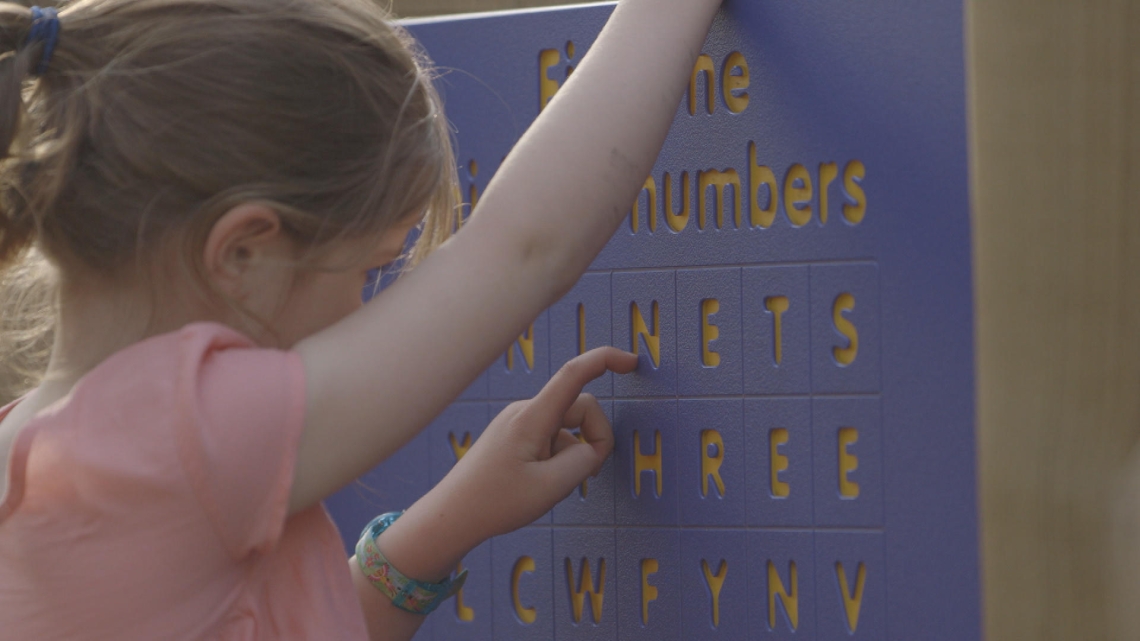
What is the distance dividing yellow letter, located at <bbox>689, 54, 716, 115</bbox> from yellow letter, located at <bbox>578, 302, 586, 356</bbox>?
18 cm

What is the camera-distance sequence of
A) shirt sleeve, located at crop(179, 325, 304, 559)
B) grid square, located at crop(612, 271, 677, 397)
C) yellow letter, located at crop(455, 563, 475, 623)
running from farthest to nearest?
yellow letter, located at crop(455, 563, 475, 623)
grid square, located at crop(612, 271, 677, 397)
shirt sleeve, located at crop(179, 325, 304, 559)

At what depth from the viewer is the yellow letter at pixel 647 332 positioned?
0.93 meters

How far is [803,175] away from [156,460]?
502 mm

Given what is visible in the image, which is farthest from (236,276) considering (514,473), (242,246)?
(514,473)

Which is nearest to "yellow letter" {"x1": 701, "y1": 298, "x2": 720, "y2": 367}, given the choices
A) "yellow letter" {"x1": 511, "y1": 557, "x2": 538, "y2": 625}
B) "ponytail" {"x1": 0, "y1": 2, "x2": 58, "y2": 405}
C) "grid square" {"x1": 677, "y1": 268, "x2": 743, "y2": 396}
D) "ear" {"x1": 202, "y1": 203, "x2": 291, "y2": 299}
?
"grid square" {"x1": 677, "y1": 268, "x2": 743, "y2": 396}

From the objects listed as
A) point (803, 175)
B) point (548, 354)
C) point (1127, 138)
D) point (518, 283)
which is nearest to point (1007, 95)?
point (1127, 138)

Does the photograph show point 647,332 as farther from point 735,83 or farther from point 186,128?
point 186,128

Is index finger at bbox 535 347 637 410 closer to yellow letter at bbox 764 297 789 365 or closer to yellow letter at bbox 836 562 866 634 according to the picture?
yellow letter at bbox 764 297 789 365

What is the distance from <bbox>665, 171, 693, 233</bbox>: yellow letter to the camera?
93cm

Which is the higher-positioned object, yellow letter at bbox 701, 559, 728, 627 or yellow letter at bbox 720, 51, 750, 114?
yellow letter at bbox 720, 51, 750, 114

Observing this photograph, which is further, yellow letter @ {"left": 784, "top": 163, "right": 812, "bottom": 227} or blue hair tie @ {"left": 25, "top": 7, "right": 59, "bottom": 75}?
yellow letter @ {"left": 784, "top": 163, "right": 812, "bottom": 227}

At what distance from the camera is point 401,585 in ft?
3.04

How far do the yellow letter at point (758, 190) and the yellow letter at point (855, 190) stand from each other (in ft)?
0.18

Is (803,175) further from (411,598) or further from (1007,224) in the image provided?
(411,598)
